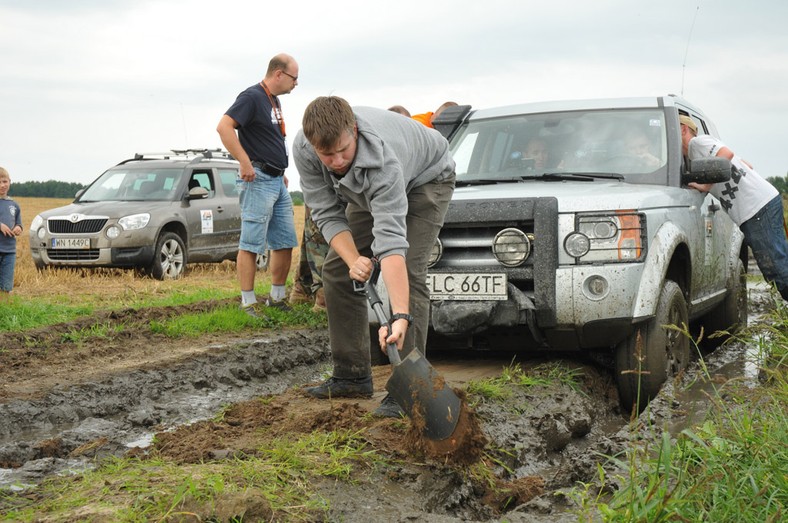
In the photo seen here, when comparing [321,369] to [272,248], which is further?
[272,248]

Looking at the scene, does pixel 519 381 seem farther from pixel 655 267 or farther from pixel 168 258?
pixel 168 258

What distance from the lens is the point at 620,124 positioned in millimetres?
6730

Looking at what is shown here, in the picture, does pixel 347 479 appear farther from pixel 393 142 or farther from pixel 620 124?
pixel 620 124

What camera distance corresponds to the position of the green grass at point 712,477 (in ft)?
9.46

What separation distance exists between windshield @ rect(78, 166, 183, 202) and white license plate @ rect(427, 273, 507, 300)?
9.16m

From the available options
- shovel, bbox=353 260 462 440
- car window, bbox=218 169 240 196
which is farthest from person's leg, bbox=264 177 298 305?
car window, bbox=218 169 240 196

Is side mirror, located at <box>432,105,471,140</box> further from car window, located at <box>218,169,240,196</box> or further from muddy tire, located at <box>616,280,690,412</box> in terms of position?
car window, located at <box>218,169,240,196</box>

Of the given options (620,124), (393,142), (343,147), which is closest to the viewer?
(343,147)

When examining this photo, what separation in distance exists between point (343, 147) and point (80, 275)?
1014 centimetres

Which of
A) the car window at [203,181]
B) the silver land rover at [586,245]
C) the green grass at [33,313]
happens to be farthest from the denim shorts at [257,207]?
the car window at [203,181]

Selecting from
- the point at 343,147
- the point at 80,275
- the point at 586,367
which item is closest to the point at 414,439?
the point at 343,147

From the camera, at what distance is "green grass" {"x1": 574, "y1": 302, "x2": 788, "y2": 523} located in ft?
9.46

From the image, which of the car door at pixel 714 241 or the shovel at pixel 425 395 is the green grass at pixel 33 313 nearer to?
the shovel at pixel 425 395

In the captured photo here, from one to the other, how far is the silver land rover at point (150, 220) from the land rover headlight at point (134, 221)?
0.05 ft
